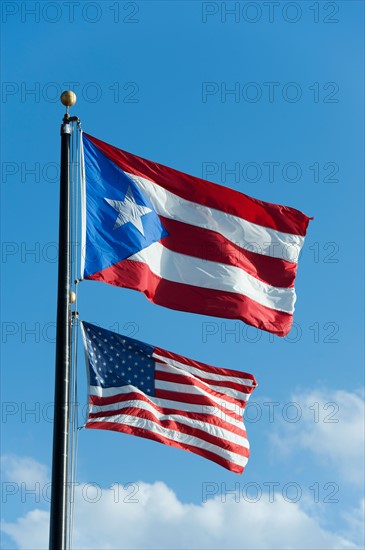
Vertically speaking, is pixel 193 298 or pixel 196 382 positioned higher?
pixel 193 298

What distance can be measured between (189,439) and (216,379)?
1.24 meters

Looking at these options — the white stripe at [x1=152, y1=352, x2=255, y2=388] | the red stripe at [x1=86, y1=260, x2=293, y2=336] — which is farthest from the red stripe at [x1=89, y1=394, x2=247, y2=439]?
the red stripe at [x1=86, y1=260, x2=293, y2=336]

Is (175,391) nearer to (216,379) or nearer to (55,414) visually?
(216,379)

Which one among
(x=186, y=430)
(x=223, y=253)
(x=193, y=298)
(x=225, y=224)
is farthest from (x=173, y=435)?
(x=225, y=224)

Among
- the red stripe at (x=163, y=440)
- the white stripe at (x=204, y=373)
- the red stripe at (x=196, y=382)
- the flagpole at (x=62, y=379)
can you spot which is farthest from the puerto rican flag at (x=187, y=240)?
the red stripe at (x=163, y=440)

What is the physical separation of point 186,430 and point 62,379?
4076 millimetres

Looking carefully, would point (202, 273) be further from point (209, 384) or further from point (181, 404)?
point (181, 404)

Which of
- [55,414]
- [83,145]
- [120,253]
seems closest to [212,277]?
[120,253]

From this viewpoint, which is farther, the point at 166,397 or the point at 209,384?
the point at 209,384

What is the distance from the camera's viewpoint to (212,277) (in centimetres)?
1499

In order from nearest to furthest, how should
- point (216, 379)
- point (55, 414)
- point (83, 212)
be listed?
point (55, 414) → point (83, 212) → point (216, 379)

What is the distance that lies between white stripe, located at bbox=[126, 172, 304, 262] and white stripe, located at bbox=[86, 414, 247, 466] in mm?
3230

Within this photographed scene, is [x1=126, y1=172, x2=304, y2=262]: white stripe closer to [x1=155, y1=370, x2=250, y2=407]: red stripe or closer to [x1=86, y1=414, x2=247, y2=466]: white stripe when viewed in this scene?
[x1=155, y1=370, x2=250, y2=407]: red stripe

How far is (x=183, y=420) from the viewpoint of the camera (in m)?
14.9
